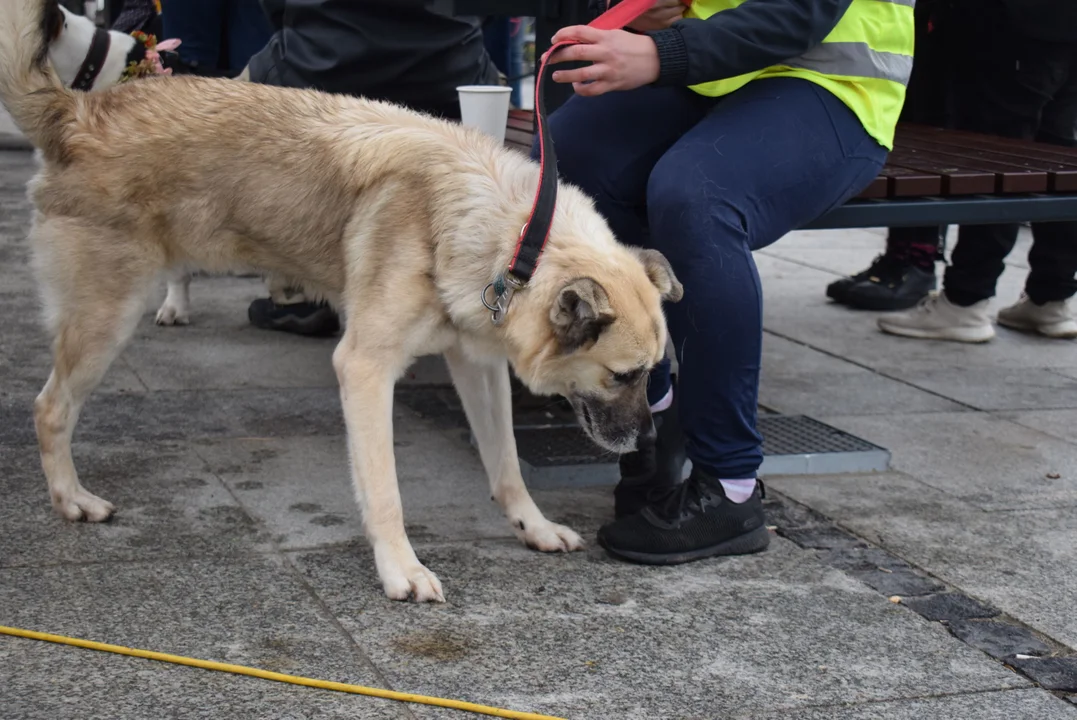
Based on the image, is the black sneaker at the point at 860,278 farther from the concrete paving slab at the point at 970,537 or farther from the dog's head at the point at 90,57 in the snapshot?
the dog's head at the point at 90,57

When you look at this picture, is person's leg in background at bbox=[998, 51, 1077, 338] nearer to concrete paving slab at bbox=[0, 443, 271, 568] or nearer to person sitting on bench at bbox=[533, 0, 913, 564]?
person sitting on bench at bbox=[533, 0, 913, 564]

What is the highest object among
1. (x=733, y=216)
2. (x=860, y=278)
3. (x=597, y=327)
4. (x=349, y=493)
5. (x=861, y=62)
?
(x=861, y=62)

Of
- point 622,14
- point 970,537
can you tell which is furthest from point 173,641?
point 970,537

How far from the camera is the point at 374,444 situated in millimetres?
3449

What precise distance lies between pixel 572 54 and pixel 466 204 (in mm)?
487

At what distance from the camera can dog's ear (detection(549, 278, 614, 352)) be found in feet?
10.4

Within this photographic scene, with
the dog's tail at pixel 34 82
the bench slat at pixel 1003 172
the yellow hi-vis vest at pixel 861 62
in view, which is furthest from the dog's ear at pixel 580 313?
the bench slat at pixel 1003 172

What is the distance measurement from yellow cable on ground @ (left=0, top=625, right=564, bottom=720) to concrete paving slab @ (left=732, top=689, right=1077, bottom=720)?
1.71 feet

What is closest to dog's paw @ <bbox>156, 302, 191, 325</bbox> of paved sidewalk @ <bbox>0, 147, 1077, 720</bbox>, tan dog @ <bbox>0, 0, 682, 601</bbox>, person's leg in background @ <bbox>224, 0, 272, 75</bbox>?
paved sidewalk @ <bbox>0, 147, 1077, 720</bbox>

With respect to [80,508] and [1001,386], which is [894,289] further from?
[80,508]

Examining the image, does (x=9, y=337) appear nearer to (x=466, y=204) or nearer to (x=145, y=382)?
(x=145, y=382)

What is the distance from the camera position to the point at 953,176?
4.42m

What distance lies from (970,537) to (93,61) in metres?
4.19

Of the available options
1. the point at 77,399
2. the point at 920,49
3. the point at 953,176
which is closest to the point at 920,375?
the point at 953,176
